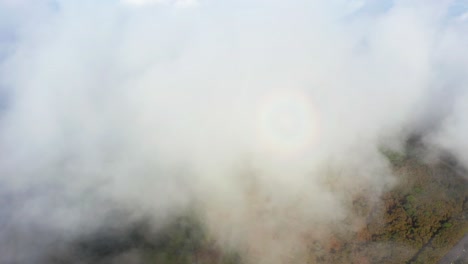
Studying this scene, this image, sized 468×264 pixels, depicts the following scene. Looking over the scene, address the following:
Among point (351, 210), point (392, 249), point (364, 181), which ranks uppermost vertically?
point (364, 181)

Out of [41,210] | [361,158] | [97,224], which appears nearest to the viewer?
[97,224]

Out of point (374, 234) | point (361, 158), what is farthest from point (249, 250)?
point (361, 158)

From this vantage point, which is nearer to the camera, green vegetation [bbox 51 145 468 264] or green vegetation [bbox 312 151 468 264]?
green vegetation [bbox 312 151 468 264]

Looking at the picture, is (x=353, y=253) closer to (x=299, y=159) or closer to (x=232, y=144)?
(x=299, y=159)

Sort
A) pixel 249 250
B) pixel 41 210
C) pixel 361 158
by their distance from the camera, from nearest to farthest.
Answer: pixel 249 250, pixel 41 210, pixel 361 158

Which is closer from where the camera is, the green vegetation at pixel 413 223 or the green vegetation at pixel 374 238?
the green vegetation at pixel 413 223

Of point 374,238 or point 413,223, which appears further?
point 413,223

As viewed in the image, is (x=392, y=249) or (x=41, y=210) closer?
(x=392, y=249)

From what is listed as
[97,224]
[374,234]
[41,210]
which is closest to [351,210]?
[374,234]

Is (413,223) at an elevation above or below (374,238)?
below

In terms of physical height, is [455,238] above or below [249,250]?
below
